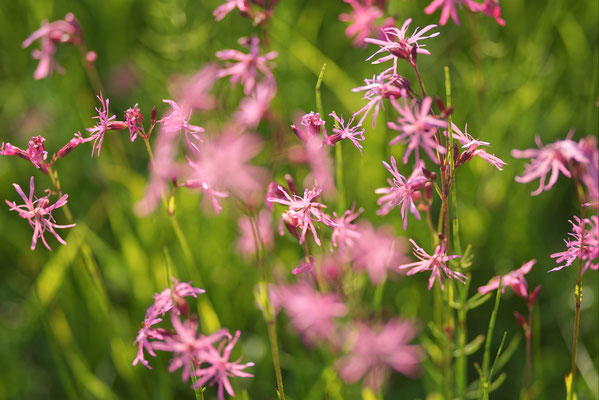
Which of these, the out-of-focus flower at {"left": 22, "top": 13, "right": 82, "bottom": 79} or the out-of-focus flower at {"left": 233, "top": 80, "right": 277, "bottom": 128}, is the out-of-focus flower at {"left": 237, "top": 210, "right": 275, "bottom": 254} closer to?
the out-of-focus flower at {"left": 233, "top": 80, "right": 277, "bottom": 128}

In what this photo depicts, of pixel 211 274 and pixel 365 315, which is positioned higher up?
pixel 365 315

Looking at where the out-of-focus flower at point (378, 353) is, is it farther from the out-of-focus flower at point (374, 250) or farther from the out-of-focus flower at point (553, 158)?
the out-of-focus flower at point (553, 158)

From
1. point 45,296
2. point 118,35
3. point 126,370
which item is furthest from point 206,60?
point 126,370

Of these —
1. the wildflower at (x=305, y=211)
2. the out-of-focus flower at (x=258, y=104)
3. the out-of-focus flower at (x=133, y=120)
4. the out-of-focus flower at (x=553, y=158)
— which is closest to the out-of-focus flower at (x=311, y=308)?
the wildflower at (x=305, y=211)

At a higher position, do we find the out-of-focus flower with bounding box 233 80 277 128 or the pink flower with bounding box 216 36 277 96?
the pink flower with bounding box 216 36 277 96

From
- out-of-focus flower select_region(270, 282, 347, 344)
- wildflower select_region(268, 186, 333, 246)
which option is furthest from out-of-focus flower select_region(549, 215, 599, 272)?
out-of-focus flower select_region(270, 282, 347, 344)

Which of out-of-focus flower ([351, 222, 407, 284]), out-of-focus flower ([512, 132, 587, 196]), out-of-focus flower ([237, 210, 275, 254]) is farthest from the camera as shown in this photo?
out-of-focus flower ([237, 210, 275, 254])

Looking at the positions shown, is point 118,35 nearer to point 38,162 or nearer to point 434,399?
point 38,162
